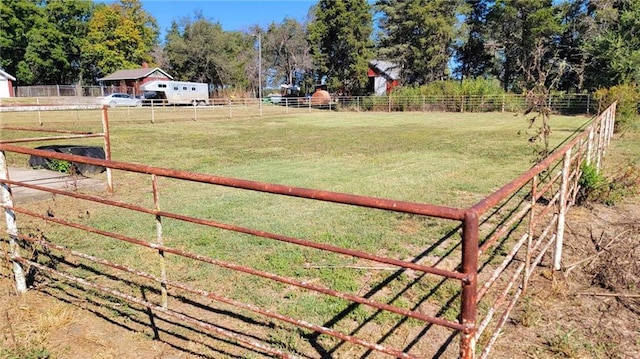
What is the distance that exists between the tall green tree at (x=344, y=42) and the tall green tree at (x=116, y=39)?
99.3ft

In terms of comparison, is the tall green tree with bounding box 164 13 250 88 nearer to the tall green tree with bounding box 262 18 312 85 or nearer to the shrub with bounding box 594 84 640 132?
the tall green tree with bounding box 262 18 312 85

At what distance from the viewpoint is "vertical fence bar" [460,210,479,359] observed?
1460mm

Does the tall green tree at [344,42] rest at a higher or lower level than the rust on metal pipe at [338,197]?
higher

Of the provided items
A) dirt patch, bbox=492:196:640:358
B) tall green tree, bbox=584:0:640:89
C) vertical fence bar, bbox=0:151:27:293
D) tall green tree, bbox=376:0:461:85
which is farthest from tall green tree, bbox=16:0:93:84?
dirt patch, bbox=492:196:640:358

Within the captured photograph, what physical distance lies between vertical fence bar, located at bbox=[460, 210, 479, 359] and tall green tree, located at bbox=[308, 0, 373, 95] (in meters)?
42.5

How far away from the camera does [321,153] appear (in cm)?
1169

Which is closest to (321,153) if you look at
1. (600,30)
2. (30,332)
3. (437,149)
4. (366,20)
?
(437,149)

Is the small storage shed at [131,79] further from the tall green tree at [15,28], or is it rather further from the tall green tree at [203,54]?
the tall green tree at [15,28]

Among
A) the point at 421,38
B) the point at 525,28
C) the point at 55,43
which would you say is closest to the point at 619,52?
the point at 525,28

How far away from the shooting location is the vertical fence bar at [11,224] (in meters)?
3.18

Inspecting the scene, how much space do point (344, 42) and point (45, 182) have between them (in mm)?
39102

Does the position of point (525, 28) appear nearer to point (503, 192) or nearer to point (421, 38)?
point (421, 38)

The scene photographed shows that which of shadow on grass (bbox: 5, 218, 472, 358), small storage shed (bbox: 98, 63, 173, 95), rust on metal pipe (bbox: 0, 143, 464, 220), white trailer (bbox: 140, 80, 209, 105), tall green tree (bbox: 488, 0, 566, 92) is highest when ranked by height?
tall green tree (bbox: 488, 0, 566, 92)

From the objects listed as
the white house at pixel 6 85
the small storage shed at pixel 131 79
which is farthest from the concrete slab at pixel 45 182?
the white house at pixel 6 85
